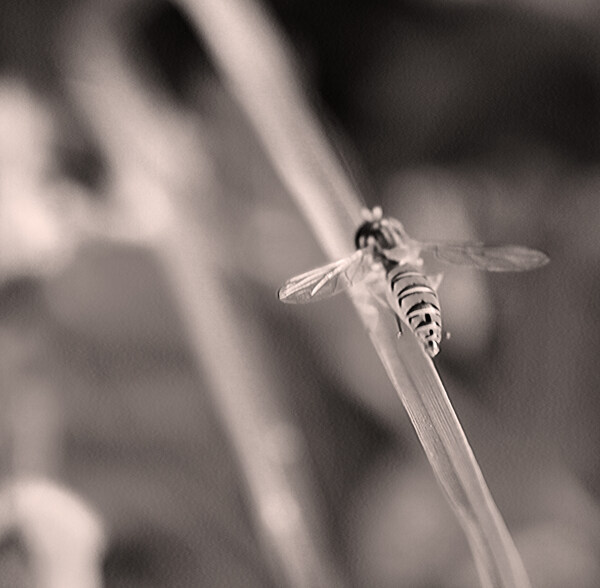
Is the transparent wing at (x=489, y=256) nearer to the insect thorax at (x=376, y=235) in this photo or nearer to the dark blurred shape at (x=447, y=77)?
the insect thorax at (x=376, y=235)

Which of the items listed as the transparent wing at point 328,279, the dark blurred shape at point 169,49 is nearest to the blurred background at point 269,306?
the dark blurred shape at point 169,49

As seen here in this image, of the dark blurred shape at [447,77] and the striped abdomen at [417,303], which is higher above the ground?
the dark blurred shape at [447,77]

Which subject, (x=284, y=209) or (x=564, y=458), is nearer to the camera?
(x=564, y=458)

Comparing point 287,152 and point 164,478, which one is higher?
point 287,152

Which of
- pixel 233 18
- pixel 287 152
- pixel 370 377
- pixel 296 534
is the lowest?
pixel 296 534

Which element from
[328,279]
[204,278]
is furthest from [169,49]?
[328,279]

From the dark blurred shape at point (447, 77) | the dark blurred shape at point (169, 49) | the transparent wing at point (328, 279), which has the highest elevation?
the dark blurred shape at point (169, 49)

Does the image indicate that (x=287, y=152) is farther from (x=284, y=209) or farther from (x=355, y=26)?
(x=355, y=26)

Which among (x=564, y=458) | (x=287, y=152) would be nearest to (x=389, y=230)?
(x=287, y=152)
